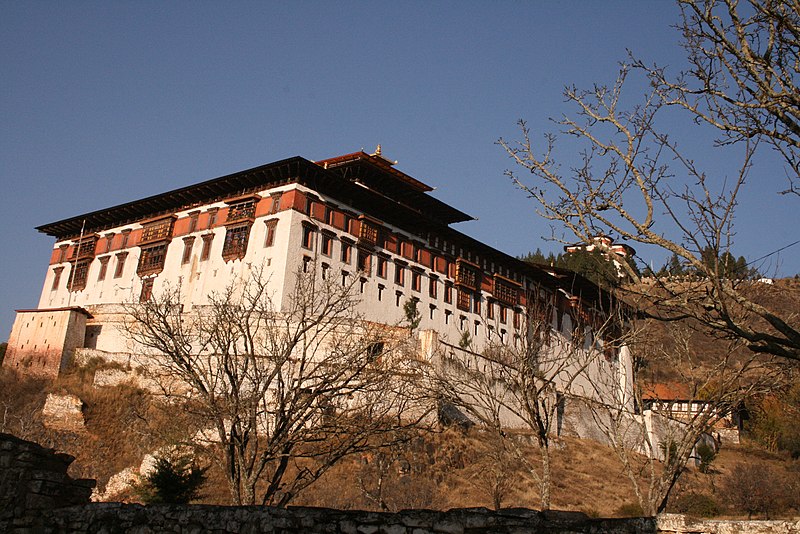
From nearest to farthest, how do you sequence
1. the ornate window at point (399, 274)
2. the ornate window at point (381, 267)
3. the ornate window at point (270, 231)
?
the ornate window at point (270, 231), the ornate window at point (381, 267), the ornate window at point (399, 274)

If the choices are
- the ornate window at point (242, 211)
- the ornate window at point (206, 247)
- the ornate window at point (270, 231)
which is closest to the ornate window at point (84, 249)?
the ornate window at point (206, 247)

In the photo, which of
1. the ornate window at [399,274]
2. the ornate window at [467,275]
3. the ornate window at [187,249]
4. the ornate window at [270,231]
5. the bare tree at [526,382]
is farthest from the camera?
the ornate window at [467,275]

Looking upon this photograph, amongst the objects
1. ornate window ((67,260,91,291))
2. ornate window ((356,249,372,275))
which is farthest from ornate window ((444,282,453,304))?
ornate window ((67,260,91,291))

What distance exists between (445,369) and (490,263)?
73.6ft

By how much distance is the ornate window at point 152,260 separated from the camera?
5428 cm

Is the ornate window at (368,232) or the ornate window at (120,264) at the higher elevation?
the ornate window at (368,232)

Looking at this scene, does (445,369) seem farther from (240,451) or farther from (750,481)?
(240,451)

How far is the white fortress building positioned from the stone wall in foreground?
1186 inches

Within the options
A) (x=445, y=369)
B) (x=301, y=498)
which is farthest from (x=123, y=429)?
(x=445, y=369)

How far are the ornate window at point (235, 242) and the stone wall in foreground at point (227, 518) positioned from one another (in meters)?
37.9

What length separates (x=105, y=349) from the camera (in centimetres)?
4925

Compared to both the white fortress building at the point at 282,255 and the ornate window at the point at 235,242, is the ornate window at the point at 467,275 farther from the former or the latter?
the ornate window at the point at 235,242

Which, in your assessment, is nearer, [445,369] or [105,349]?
[445,369]

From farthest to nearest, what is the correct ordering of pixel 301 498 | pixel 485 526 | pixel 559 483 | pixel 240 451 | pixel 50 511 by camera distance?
pixel 559 483 → pixel 301 498 → pixel 240 451 → pixel 50 511 → pixel 485 526
